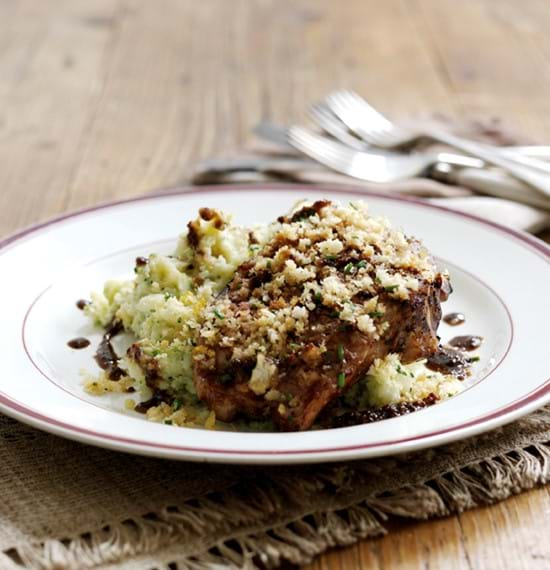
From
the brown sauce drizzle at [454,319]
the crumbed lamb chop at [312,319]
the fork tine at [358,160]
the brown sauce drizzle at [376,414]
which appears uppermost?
the crumbed lamb chop at [312,319]

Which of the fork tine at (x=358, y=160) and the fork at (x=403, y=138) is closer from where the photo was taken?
the fork at (x=403, y=138)

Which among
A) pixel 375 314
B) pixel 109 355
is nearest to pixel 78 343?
pixel 109 355

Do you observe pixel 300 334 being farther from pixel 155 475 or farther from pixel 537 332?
pixel 537 332

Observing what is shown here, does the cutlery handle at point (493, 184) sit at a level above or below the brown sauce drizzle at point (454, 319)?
below

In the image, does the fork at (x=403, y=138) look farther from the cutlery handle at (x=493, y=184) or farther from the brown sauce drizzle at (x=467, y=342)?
the brown sauce drizzle at (x=467, y=342)

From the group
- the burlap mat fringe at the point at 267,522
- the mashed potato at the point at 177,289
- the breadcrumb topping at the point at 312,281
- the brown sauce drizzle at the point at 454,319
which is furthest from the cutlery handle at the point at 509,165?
the burlap mat fringe at the point at 267,522

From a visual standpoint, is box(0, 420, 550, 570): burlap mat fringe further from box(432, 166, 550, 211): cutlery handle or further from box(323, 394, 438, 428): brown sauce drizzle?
box(432, 166, 550, 211): cutlery handle

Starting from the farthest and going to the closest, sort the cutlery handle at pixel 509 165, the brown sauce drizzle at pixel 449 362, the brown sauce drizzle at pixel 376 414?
the cutlery handle at pixel 509 165 < the brown sauce drizzle at pixel 449 362 < the brown sauce drizzle at pixel 376 414
